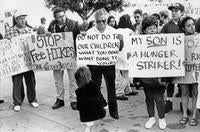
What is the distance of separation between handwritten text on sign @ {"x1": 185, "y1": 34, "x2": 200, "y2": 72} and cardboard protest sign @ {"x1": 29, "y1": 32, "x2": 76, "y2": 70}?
2135 mm

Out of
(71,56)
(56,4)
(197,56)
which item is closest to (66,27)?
(71,56)

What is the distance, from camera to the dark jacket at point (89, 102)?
4.35 meters

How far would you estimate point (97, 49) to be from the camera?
18.4 feet

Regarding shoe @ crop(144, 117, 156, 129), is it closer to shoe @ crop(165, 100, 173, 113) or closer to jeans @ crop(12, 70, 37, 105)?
shoe @ crop(165, 100, 173, 113)

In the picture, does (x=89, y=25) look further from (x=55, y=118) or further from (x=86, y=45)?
(x=55, y=118)

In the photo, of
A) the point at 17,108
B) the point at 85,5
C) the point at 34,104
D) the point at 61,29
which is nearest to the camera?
the point at 61,29

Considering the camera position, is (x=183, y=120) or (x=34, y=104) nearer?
(x=183, y=120)

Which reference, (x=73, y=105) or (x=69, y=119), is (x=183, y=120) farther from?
(x=73, y=105)

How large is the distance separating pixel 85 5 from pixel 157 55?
15.8 metres

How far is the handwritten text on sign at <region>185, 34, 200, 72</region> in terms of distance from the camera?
5000 mm

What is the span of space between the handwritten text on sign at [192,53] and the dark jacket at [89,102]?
1.56m

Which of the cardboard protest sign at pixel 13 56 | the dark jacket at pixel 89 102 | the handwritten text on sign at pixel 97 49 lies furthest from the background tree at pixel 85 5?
the dark jacket at pixel 89 102

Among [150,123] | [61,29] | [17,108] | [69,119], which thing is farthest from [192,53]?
[17,108]

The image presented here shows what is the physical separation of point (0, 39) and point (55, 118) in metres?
2.02
